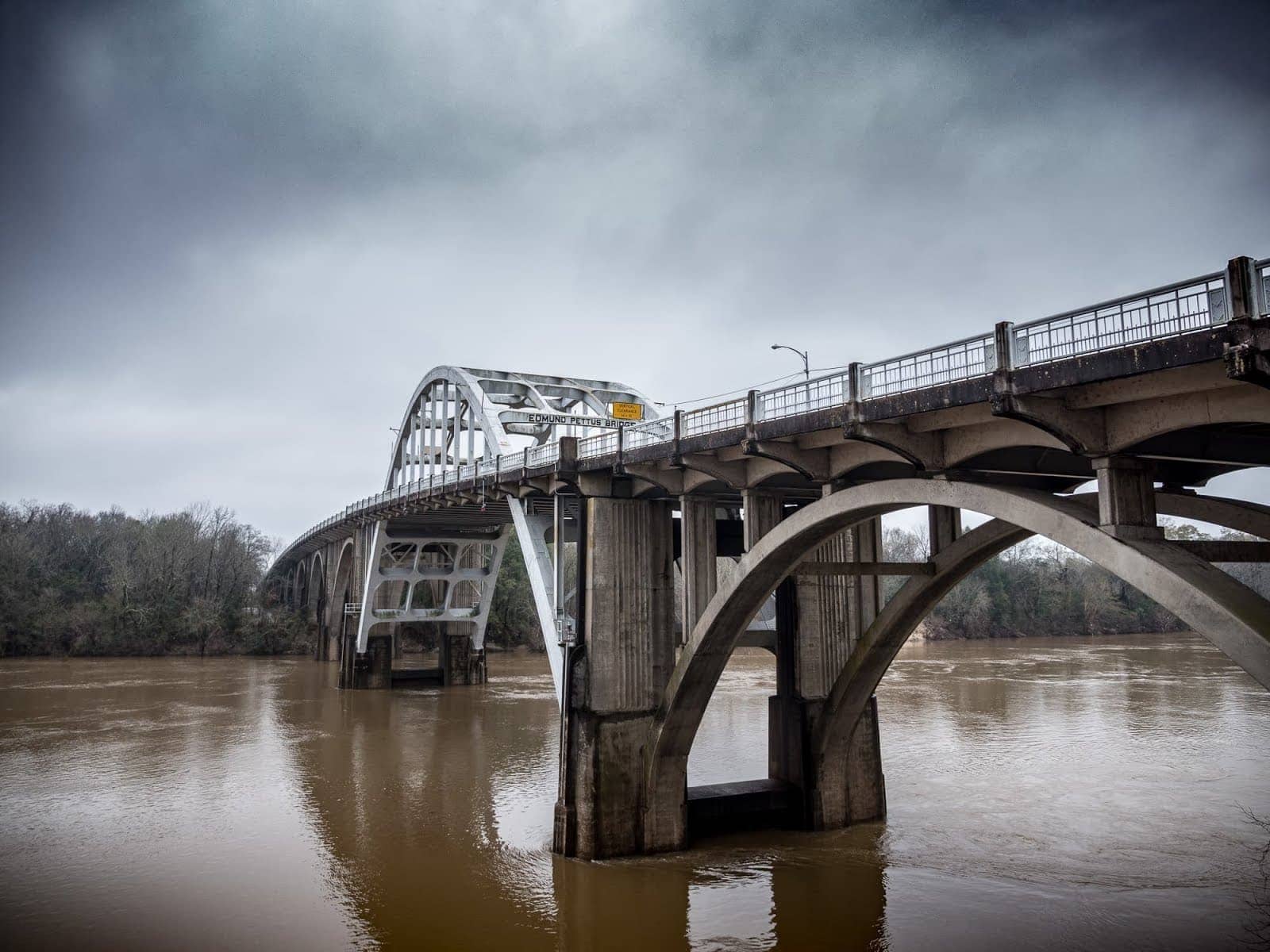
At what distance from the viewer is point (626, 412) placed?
102 ft

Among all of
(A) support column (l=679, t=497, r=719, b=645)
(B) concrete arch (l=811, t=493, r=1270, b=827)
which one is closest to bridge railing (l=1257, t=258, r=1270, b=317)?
(B) concrete arch (l=811, t=493, r=1270, b=827)

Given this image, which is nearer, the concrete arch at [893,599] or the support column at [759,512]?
the concrete arch at [893,599]

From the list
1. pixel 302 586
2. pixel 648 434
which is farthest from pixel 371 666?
pixel 302 586

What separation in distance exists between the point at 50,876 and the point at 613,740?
10120 mm

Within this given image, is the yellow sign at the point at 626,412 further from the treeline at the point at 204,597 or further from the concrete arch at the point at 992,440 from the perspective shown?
the treeline at the point at 204,597

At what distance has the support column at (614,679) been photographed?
16250 millimetres

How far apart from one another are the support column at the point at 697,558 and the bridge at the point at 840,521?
0.05 metres

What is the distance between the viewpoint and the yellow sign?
30609 mm

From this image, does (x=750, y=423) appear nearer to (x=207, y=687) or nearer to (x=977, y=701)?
(x=977, y=701)

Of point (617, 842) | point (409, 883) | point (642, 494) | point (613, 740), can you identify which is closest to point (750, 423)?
point (642, 494)

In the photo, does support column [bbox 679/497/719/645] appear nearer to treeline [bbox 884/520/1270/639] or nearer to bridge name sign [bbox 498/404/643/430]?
bridge name sign [bbox 498/404/643/430]

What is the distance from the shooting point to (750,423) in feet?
46.4

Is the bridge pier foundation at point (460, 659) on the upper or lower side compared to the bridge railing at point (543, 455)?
lower

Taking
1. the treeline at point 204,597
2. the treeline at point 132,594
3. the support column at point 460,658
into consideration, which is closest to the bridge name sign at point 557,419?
the support column at point 460,658
